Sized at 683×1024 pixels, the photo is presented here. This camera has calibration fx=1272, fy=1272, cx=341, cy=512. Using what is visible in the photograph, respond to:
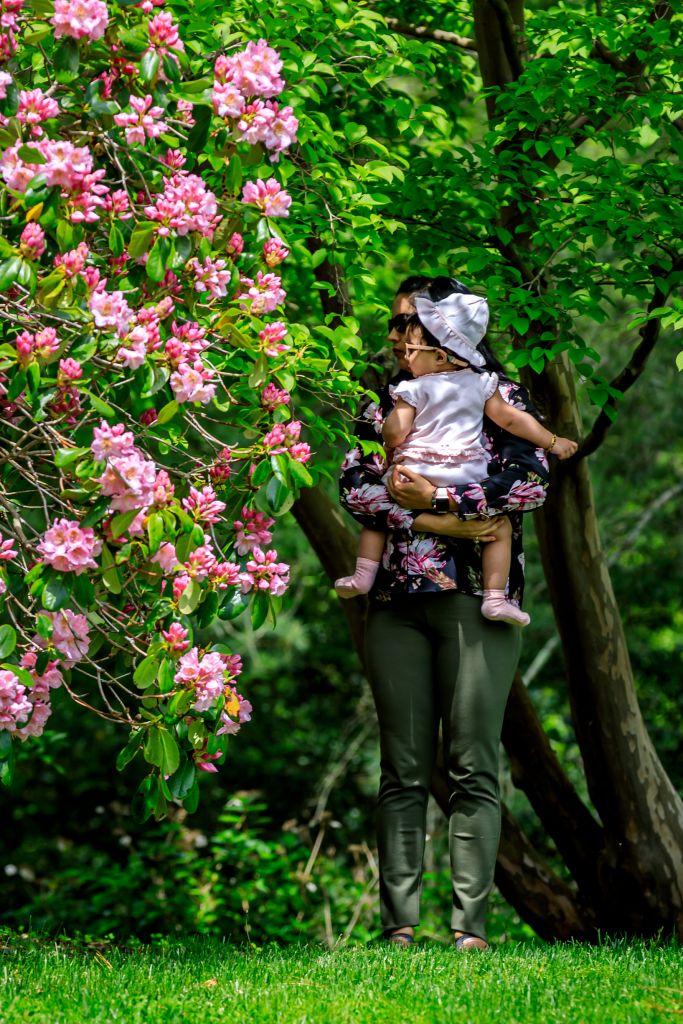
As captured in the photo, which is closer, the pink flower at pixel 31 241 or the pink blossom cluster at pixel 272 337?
the pink flower at pixel 31 241

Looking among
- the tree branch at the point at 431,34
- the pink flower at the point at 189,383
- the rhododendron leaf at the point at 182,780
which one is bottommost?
the rhododendron leaf at the point at 182,780

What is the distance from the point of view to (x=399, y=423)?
3.97 meters

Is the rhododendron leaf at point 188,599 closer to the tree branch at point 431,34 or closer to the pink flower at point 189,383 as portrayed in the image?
the pink flower at point 189,383

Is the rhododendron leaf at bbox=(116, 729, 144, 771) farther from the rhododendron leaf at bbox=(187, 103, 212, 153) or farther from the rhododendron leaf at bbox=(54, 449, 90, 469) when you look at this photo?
the rhododendron leaf at bbox=(187, 103, 212, 153)

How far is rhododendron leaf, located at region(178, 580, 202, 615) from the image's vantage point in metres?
3.05

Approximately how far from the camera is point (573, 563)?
5309 mm

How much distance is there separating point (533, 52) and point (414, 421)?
233 cm

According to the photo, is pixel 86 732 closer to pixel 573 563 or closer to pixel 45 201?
pixel 573 563

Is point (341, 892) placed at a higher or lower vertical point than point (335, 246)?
lower

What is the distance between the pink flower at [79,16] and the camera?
2.85 metres

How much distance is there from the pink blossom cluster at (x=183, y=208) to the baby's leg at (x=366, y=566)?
4.43ft

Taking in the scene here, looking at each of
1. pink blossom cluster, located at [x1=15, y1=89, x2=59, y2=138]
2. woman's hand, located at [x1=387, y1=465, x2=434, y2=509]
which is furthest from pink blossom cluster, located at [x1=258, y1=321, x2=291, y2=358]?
woman's hand, located at [x1=387, y1=465, x2=434, y2=509]

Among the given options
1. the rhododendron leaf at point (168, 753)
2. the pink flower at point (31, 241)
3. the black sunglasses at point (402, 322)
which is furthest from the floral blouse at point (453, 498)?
the pink flower at point (31, 241)

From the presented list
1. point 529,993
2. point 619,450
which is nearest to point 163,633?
point 529,993
